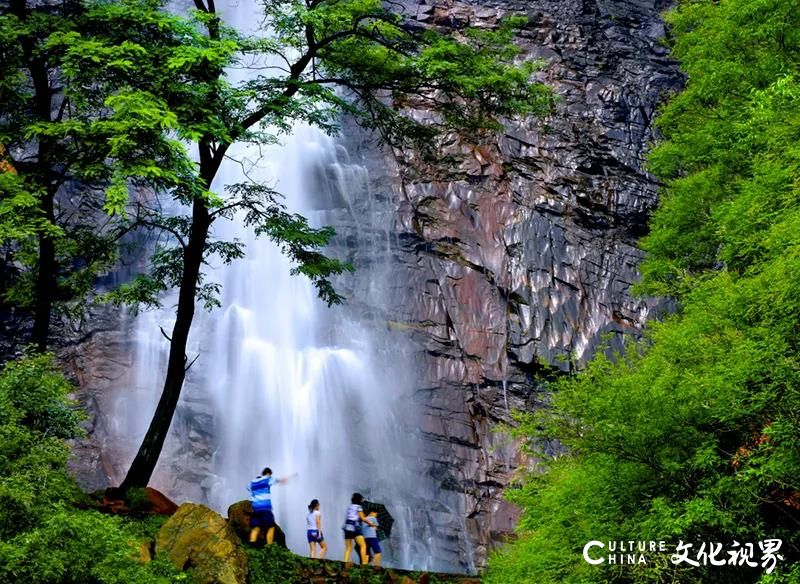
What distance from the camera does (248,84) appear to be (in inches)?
432

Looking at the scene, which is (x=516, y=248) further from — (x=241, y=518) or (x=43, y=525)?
(x=43, y=525)

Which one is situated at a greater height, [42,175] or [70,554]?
[42,175]

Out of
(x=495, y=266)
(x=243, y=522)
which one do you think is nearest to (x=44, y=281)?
(x=243, y=522)

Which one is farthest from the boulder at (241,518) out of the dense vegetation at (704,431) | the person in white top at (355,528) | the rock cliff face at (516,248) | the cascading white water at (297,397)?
the rock cliff face at (516,248)

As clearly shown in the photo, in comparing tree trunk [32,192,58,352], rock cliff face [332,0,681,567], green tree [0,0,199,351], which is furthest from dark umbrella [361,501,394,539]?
tree trunk [32,192,58,352]

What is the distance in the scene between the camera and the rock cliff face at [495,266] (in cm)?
1944

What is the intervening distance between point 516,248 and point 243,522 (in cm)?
1510

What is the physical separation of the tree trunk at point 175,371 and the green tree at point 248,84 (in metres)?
0.02

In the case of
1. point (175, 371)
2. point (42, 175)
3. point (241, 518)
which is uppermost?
point (42, 175)

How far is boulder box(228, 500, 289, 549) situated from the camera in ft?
33.8

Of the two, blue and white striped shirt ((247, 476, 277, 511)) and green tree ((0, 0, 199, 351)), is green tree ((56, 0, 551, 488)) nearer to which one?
green tree ((0, 0, 199, 351))

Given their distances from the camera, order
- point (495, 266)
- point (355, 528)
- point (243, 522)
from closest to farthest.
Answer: point (243, 522)
point (355, 528)
point (495, 266)

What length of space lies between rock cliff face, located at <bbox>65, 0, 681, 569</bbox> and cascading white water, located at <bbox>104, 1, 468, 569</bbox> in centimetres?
20

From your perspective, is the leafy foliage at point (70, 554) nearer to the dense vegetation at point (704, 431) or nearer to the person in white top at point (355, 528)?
the dense vegetation at point (704, 431)
